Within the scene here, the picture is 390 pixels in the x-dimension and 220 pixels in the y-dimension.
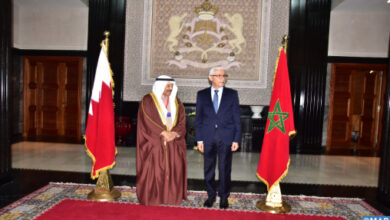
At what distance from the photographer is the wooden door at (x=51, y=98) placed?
26.2ft

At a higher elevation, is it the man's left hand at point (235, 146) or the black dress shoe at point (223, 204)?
the man's left hand at point (235, 146)

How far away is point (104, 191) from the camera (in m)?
3.42

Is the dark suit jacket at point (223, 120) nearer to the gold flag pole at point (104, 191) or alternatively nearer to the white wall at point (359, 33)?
the gold flag pole at point (104, 191)

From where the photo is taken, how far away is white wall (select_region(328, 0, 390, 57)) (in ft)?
23.8

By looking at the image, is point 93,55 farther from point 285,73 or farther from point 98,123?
point 285,73

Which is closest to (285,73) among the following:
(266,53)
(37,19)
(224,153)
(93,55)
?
(224,153)

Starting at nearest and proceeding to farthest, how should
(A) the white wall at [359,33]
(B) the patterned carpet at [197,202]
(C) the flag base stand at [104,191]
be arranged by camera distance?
(B) the patterned carpet at [197,202] < (C) the flag base stand at [104,191] < (A) the white wall at [359,33]

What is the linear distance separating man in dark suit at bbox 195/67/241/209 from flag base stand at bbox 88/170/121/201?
1185 millimetres

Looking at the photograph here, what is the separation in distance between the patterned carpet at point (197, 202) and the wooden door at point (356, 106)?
416cm

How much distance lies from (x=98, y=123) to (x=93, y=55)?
14.4 feet

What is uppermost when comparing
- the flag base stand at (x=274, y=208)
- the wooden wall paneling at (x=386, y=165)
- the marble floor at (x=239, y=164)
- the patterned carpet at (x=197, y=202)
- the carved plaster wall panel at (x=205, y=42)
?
the carved plaster wall panel at (x=205, y=42)

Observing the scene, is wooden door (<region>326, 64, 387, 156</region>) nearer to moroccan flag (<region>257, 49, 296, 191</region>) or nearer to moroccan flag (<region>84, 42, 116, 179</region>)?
moroccan flag (<region>257, 49, 296, 191</region>)

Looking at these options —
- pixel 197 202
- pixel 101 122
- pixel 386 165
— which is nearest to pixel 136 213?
pixel 197 202

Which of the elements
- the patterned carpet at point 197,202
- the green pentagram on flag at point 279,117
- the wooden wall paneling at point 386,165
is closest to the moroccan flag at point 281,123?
the green pentagram on flag at point 279,117
